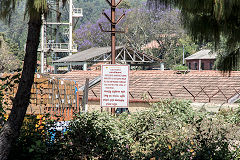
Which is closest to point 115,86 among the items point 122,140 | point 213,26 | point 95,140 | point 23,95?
point 122,140

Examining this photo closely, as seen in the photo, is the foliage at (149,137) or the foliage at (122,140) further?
the foliage at (149,137)

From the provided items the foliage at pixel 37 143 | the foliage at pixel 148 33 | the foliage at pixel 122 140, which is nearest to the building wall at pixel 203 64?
the foliage at pixel 148 33

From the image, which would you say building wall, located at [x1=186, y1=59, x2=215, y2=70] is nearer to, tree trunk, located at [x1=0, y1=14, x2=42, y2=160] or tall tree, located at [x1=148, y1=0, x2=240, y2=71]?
tall tree, located at [x1=148, y1=0, x2=240, y2=71]

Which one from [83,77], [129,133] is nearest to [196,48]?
[83,77]

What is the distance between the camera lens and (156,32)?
59.9 m

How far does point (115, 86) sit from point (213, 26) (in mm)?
4909

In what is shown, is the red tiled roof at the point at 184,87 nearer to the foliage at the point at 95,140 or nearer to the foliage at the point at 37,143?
the foliage at the point at 95,140

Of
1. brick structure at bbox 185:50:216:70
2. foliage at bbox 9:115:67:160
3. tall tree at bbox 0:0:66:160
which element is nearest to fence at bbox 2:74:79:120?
foliage at bbox 9:115:67:160

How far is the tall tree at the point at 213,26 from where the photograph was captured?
591 cm

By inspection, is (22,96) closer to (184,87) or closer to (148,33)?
(184,87)

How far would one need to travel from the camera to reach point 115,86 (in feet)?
35.8

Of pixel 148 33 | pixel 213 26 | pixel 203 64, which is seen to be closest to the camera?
pixel 213 26

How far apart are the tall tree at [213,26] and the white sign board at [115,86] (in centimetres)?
436

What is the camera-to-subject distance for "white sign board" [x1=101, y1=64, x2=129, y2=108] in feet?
35.6
